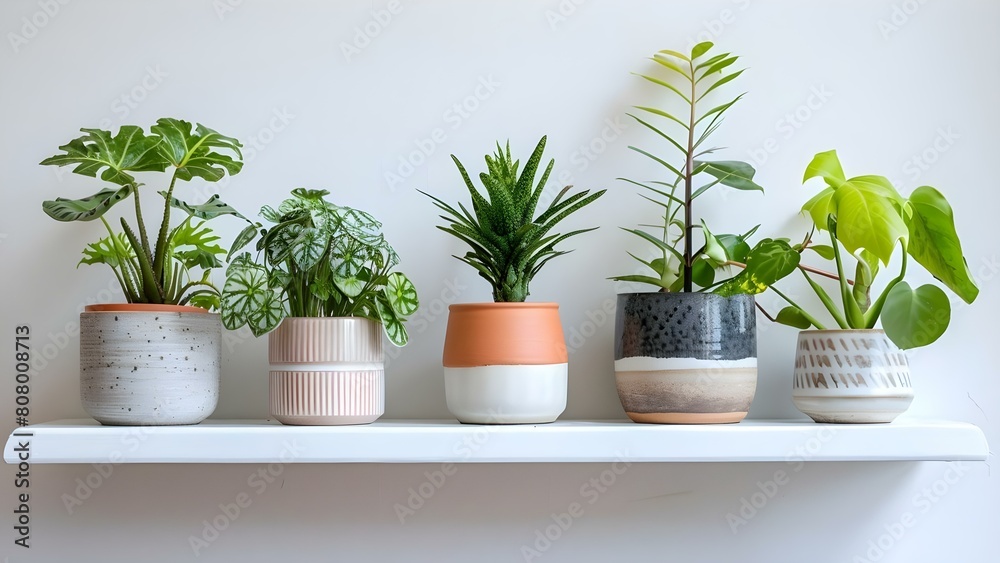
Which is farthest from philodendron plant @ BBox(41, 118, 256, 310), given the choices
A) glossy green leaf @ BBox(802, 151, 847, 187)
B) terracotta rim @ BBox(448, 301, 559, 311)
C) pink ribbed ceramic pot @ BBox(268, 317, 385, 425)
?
glossy green leaf @ BBox(802, 151, 847, 187)

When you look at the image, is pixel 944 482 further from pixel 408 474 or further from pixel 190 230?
pixel 190 230

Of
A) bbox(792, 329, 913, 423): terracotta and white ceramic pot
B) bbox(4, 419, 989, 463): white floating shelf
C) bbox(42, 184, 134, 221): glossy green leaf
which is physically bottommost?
bbox(4, 419, 989, 463): white floating shelf

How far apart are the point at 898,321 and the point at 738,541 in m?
0.36

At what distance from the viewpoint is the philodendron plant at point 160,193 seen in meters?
0.82

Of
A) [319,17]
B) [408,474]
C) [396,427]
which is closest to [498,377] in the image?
[396,427]

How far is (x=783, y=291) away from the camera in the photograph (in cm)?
104

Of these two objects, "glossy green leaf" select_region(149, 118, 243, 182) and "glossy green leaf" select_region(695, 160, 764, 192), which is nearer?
"glossy green leaf" select_region(149, 118, 243, 182)

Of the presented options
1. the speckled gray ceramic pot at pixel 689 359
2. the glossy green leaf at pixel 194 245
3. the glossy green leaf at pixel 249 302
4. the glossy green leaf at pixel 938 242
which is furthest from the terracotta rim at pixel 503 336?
the glossy green leaf at pixel 938 242

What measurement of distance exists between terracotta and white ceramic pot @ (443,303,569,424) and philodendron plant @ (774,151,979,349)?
0.32 meters

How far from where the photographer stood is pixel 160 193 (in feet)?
3.08

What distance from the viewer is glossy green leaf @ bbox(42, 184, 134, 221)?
81 centimetres

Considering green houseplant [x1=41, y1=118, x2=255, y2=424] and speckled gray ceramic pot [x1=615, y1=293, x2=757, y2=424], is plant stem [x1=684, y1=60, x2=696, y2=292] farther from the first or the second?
green houseplant [x1=41, y1=118, x2=255, y2=424]

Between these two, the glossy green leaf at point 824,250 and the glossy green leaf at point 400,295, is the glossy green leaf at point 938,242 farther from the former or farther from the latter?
the glossy green leaf at point 400,295

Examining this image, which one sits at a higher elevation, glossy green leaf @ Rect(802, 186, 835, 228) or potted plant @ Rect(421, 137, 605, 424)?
glossy green leaf @ Rect(802, 186, 835, 228)
